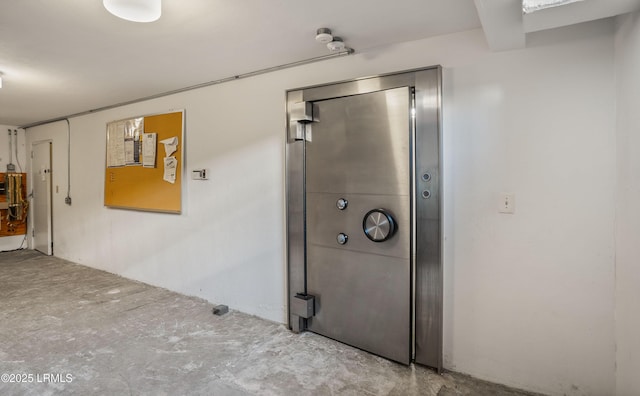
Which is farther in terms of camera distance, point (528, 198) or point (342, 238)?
point (342, 238)

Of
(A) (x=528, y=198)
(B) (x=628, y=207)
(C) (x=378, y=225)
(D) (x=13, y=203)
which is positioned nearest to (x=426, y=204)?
(C) (x=378, y=225)

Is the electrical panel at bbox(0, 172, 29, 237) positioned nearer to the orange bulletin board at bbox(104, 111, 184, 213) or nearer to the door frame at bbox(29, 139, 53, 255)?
the door frame at bbox(29, 139, 53, 255)

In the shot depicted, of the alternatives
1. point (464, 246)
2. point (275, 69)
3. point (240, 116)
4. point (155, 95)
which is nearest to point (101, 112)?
point (155, 95)

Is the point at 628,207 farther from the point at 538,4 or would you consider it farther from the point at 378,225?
the point at 378,225

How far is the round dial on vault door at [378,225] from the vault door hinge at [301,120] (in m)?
0.82

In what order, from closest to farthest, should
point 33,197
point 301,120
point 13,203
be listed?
point 301,120, point 13,203, point 33,197

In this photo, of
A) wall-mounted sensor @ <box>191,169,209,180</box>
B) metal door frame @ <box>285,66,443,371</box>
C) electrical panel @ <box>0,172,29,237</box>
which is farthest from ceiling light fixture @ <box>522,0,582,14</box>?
electrical panel @ <box>0,172,29,237</box>

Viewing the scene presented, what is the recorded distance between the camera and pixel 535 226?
2.16 meters

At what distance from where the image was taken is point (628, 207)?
181 centimetres

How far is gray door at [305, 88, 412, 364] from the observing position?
247 centimetres

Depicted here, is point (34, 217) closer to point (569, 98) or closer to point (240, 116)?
point (240, 116)

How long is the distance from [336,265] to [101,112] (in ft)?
13.8

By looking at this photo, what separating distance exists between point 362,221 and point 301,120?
939 mm

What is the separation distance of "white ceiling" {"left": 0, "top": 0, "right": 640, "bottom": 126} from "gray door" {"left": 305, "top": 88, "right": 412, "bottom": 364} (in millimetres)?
462
